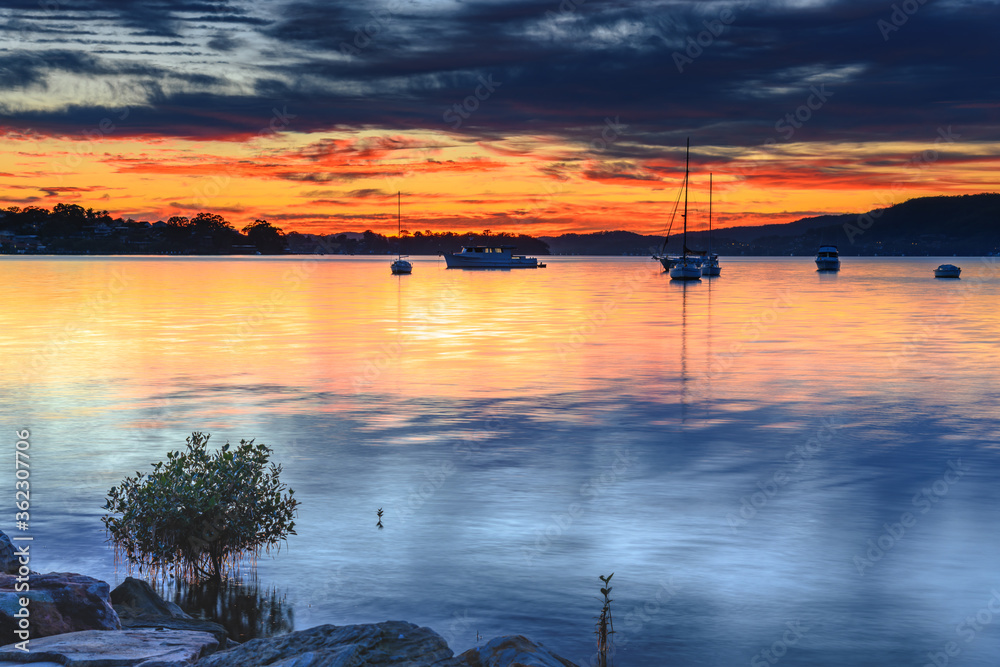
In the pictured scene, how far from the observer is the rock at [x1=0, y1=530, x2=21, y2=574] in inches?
431

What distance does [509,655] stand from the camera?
8.14 metres

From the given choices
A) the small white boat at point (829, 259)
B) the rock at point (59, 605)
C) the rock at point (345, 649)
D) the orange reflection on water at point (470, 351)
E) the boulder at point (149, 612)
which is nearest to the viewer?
the rock at point (345, 649)

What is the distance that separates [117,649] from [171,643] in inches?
21.6

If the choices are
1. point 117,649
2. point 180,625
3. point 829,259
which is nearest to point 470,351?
point 180,625

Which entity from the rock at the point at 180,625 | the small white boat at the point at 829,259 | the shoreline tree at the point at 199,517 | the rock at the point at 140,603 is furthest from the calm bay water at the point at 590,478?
the small white boat at the point at 829,259

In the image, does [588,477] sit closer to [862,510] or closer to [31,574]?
[862,510]

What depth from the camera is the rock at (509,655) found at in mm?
7996

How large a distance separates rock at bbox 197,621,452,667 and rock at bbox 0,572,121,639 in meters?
1.98

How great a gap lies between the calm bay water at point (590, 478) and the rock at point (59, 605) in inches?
95.6

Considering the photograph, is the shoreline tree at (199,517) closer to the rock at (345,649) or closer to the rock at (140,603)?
the rock at (140,603)

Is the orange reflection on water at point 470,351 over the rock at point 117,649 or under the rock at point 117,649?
under

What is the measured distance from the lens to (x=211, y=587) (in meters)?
12.1

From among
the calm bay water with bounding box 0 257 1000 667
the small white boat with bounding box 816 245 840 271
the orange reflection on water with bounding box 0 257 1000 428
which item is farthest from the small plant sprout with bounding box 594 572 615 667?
the small white boat with bounding box 816 245 840 271

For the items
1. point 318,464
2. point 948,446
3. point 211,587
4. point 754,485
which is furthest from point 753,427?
point 211,587
